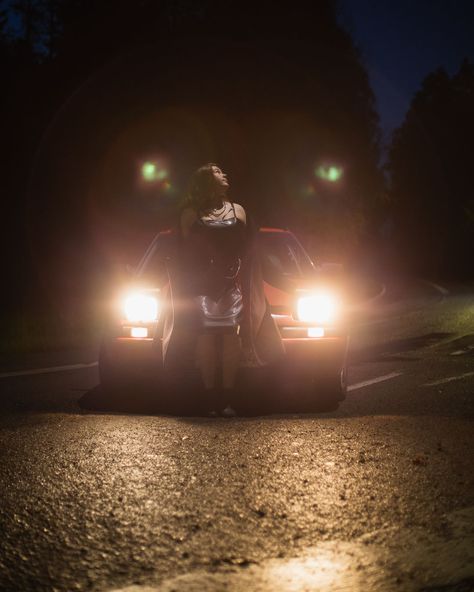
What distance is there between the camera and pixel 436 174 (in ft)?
239

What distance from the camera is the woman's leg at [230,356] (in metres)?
6.64

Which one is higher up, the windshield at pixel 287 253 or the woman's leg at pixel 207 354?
the windshield at pixel 287 253

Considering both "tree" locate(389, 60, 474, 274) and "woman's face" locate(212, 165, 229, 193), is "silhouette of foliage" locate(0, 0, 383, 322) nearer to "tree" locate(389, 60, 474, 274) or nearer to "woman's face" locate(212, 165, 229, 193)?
"woman's face" locate(212, 165, 229, 193)

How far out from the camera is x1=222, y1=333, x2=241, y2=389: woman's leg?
6637mm

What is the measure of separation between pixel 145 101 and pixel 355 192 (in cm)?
1331

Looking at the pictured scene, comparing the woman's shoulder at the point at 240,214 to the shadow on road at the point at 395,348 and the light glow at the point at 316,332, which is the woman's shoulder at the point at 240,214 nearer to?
the light glow at the point at 316,332

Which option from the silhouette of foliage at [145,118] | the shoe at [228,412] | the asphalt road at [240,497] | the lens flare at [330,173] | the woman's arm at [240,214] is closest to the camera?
the asphalt road at [240,497]

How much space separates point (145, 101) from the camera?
2422 cm

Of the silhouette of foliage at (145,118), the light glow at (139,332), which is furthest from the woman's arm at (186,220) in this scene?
the silhouette of foliage at (145,118)

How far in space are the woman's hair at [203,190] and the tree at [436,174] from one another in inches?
2407

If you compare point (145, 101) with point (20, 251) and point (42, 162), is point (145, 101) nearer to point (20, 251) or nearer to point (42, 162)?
point (42, 162)

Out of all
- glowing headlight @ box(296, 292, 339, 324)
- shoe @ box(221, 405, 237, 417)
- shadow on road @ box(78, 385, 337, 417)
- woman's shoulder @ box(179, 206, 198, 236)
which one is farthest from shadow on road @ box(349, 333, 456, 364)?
woman's shoulder @ box(179, 206, 198, 236)

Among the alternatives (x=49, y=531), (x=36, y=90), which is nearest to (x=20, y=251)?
(x=36, y=90)

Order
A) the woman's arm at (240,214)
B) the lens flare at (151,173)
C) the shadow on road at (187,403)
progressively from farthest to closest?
the lens flare at (151,173), the shadow on road at (187,403), the woman's arm at (240,214)
